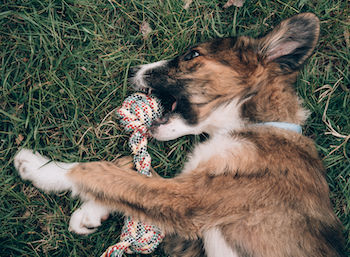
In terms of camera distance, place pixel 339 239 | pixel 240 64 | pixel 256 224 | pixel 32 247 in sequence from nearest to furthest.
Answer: pixel 256 224, pixel 339 239, pixel 240 64, pixel 32 247

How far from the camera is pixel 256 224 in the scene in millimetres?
2191

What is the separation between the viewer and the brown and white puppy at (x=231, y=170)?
223cm

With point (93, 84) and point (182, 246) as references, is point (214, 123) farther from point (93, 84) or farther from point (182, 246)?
point (93, 84)

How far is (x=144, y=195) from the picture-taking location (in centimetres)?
Result: 234

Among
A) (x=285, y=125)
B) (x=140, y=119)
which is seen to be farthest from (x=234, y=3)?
(x=140, y=119)

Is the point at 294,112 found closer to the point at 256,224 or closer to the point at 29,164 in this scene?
the point at 256,224

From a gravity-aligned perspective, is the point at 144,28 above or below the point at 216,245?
above

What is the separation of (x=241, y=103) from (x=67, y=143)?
2.23 m

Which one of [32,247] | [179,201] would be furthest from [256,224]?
[32,247]

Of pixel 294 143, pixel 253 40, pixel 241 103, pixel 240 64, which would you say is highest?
pixel 253 40

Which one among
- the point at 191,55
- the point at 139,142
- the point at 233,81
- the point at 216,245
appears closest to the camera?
the point at 216,245

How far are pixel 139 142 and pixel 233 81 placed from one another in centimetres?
129

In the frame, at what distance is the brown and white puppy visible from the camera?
223 centimetres

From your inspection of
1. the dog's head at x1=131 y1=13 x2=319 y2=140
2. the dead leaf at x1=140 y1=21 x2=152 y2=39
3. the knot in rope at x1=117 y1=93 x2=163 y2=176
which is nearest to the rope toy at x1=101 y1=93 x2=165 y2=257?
the knot in rope at x1=117 y1=93 x2=163 y2=176
